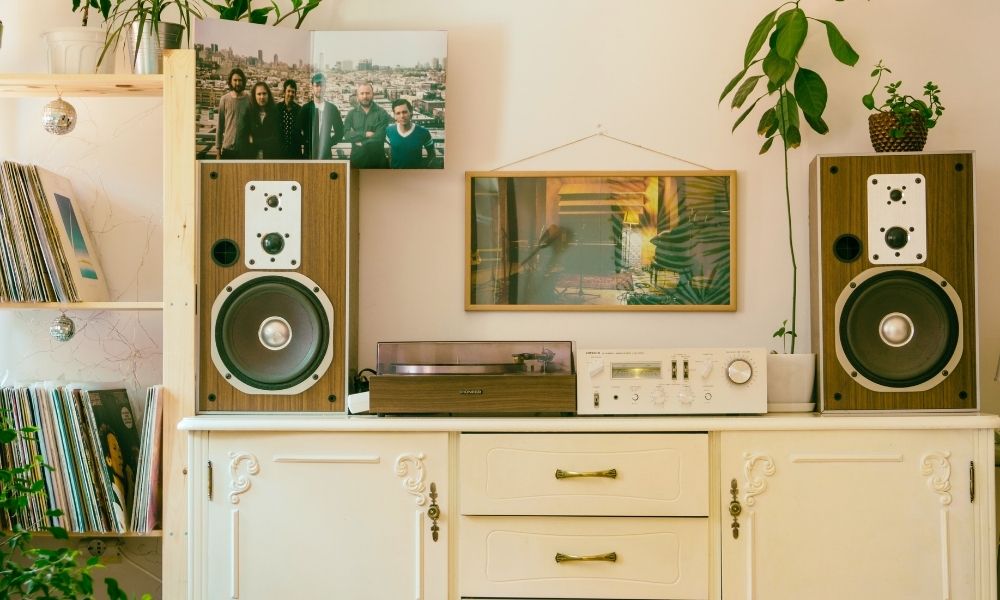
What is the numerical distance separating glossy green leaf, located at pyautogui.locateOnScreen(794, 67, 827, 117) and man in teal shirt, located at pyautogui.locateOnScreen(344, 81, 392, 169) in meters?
1.00

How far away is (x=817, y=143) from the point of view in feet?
7.25

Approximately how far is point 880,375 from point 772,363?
0.75ft

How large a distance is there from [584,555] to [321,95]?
1.24 meters

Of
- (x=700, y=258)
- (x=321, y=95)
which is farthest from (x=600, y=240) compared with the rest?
(x=321, y=95)

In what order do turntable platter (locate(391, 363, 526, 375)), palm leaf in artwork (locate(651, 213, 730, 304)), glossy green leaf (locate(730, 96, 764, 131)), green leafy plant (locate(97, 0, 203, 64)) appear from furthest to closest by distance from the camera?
palm leaf in artwork (locate(651, 213, 730, 304)) < glossy green leaf (locate(730, 96, 764, 131)) < green leafy plant (locate(97, 0, 203, 64)) < turntable platter (locate(391, 363, 526, 375))

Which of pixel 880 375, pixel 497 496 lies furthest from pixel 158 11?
pixel 880 375

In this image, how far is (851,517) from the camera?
1.79 metres

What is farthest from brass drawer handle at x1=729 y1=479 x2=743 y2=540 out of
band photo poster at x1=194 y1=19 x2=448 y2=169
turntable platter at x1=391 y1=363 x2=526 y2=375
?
band photo poster at x1=194 y1=19 x2=448 y2=169

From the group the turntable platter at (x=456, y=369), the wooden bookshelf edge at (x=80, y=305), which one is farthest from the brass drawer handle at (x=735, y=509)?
the wooden bookshelf edge at (x=80, y=305)

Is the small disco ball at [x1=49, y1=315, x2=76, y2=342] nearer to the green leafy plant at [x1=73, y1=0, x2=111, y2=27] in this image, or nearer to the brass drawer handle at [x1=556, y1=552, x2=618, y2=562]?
the green leafy plant at [x1=73, y1=0, x2=111, y2=27]

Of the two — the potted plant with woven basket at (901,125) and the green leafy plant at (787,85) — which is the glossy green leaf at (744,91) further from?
the potted plant with woven basket at (901,125)

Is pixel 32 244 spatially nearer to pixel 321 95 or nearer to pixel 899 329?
pixel 321 95

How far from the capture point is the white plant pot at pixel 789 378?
1930mm

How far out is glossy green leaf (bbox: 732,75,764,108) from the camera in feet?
6.71
